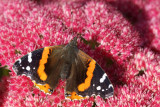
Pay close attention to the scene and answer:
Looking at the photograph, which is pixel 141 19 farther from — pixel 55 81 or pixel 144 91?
pixel 55 81

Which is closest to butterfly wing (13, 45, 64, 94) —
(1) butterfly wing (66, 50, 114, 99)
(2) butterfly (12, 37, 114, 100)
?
(2) butterfly (12, 37, 114, 100)

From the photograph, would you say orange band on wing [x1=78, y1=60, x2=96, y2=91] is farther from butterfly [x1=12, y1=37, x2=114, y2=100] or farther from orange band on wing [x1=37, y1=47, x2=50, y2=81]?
orange band on wing [x1=37, y1=47, x2=50, y2=81]

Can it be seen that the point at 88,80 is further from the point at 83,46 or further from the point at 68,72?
the point at 83,46

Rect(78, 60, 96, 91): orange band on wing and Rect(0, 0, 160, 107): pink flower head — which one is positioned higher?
Rect(0, 0, 160, 107): pink flower head

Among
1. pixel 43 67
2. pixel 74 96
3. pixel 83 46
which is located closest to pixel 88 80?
pixel 74 96

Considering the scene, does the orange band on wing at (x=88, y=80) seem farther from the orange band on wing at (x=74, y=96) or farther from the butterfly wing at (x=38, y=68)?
the butterfly wing at (x=38, y=68)

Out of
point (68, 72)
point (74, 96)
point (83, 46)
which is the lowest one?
point (74, 96)

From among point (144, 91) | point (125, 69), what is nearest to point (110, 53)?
point (125, 69)

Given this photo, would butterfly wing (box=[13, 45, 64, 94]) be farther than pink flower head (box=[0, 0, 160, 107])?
No
